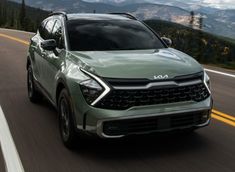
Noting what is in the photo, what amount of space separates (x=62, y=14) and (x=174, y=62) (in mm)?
2688

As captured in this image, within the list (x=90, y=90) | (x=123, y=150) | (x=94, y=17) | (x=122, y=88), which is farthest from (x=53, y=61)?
(x=122, y=88)

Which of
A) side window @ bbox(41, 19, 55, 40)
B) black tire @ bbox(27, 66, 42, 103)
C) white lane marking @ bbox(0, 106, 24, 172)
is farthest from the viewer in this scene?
black tire @ bbox(27, 66, 42, 103)

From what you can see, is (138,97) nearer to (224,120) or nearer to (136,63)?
(136,63)

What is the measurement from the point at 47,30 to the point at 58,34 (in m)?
1.08

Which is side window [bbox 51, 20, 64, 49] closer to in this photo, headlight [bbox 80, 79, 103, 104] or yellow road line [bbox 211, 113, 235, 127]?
headlight [bbox 80, 79, 103, 104]

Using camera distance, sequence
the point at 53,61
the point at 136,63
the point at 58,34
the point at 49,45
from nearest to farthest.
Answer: the point at 136,63
the point at 49,45
the point at 53,61
the point at 58,34

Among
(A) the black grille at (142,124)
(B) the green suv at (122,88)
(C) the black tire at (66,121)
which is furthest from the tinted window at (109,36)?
(A) the black grille at (142,124)

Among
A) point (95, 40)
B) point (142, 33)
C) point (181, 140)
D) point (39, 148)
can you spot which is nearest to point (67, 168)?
point (39, 148)

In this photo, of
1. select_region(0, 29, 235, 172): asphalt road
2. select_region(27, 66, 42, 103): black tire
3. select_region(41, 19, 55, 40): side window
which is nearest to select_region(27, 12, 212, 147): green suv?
select_region(0, 29, 235, 172): asphalt road

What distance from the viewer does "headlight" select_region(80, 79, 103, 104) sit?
17.5 ft

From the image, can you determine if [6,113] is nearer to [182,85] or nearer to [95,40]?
[95,40]

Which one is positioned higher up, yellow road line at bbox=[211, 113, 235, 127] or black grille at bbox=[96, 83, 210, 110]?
black grille at bbox=[96, 83, 210, 110]

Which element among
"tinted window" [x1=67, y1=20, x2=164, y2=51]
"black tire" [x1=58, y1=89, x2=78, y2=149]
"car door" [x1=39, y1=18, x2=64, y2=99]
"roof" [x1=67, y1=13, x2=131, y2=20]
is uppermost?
"roof" [x1=67, y1=13, x2=131, y2=20]

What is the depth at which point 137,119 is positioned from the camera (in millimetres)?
5246
